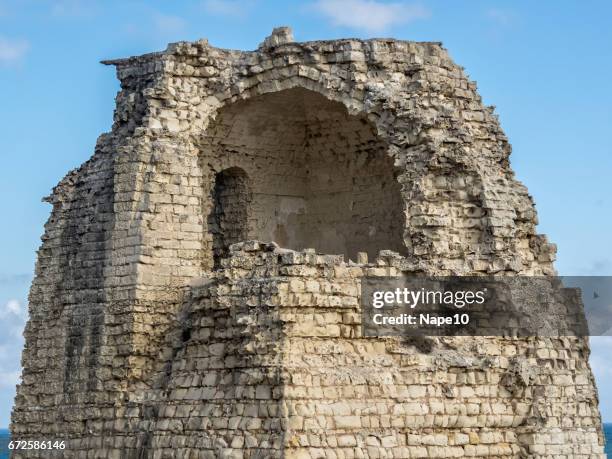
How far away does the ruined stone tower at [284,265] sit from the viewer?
22.1 meters

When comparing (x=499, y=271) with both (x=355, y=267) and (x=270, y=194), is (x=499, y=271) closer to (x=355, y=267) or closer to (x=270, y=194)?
(x=355, y=267)

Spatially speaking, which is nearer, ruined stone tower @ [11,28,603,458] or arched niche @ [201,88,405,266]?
ruined stone tower @ [11,28,603,458]

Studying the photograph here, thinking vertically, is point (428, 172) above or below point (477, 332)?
above

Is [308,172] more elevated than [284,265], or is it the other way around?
[308,172]

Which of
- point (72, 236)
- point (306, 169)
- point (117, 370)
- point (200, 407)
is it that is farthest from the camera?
point (306, 169)

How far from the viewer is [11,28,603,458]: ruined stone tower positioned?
22.1 metres

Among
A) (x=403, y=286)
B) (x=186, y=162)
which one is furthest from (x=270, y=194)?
(x=403, y=286)

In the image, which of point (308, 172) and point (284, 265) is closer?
point (284, 265)

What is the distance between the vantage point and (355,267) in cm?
2292

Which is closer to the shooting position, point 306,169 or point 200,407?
point 200,407

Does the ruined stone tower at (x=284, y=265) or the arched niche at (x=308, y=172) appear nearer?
the ruined stone tower at (x=284, y=265)

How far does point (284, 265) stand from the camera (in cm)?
2250

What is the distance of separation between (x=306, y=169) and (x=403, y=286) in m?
4.62

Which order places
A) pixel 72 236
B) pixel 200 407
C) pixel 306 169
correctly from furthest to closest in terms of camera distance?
1. pixel 306 169
2. pixel 72 236
3. pixel 200 407
